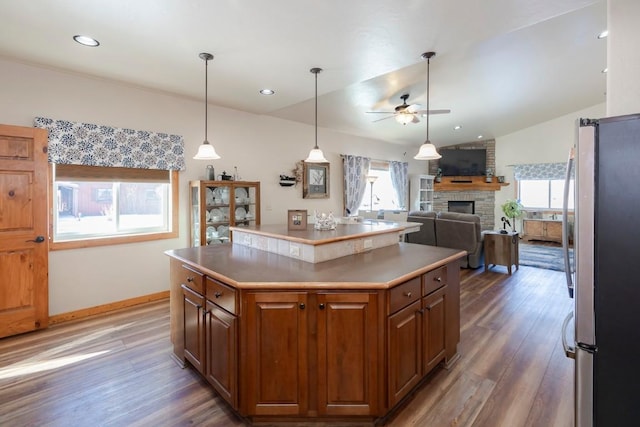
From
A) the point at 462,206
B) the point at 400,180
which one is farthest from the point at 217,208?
the point at 462,206

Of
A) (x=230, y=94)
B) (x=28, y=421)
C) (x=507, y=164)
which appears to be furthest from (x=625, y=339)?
(x=507, y=164)

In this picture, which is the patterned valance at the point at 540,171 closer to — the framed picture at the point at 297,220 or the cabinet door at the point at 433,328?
the cabinet door at the point at 433,328

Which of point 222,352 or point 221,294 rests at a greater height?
point 221,294

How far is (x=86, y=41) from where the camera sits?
8.66ft

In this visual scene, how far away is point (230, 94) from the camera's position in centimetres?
402

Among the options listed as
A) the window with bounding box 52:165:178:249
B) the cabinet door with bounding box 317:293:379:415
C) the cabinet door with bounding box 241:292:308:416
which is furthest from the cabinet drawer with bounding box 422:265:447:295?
the window with bounding box 52:165:178:249

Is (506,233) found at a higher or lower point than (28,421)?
higher

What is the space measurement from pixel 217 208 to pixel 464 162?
7.47 meters

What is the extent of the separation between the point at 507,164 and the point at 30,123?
9.95 m

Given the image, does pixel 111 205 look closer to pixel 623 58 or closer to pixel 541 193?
pixel 623 58

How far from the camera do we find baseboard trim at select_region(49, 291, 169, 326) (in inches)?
133

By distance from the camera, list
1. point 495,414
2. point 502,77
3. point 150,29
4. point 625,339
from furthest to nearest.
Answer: point 502,77 → point 150,29 → point 495,414 → point 625,339

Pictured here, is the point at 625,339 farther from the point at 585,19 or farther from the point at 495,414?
the point at 585,19

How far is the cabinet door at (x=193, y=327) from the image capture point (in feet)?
7.09
